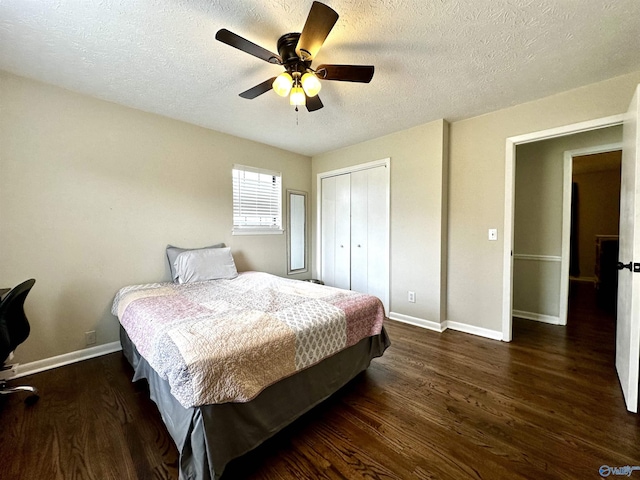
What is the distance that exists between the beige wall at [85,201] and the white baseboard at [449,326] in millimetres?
2729

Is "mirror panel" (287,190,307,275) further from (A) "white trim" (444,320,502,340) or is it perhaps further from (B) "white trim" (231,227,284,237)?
(A) "white trim" (444,320,502,340)

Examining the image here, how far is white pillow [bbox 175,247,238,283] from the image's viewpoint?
2.68m

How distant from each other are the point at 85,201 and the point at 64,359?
1420 mm

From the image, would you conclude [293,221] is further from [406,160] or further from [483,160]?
[483,160]

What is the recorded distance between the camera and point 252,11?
1447mm

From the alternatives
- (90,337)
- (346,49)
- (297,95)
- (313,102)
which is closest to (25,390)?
(90,337)

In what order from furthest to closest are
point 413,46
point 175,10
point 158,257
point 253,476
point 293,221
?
point 293,221 → point 158,257 → point 413,46 → point 175,10 → point 253,476

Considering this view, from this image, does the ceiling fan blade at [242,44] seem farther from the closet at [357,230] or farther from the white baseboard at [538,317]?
the white baseboard at [538,317]

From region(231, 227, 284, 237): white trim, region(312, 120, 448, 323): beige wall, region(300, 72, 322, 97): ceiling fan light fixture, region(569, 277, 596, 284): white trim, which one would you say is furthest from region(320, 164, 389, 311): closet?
region(569, 277, 596, 284): white trim

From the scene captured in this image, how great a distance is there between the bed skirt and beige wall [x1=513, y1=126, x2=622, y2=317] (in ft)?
9.88

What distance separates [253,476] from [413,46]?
106 inches

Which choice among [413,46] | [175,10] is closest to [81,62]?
[175,10]

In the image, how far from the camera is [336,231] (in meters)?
4.08

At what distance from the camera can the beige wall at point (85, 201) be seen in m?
2.06
